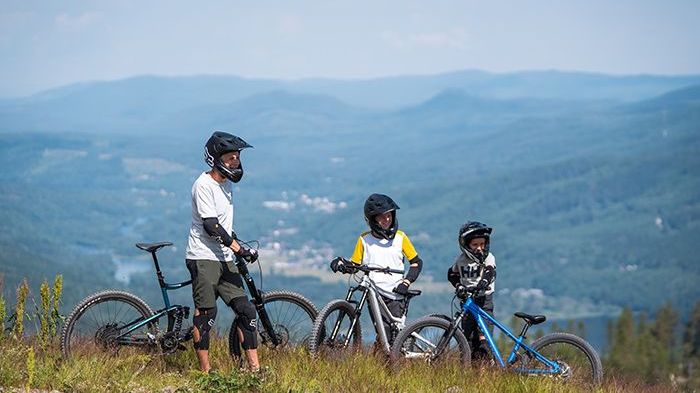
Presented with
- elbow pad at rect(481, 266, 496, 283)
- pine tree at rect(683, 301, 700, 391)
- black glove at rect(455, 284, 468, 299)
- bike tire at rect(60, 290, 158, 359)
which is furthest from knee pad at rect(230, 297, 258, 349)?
pine tree at rect(683, 301, 700, 391)

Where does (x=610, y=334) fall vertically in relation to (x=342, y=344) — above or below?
below

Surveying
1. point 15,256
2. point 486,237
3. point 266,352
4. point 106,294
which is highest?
point 486,237

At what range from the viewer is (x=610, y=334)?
108m

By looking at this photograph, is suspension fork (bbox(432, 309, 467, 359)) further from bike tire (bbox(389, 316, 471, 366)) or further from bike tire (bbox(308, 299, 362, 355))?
bike tire (bbox(308, 299, 362, 355))

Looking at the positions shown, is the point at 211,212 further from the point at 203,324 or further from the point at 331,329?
the point at 331,329

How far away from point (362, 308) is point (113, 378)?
243 cm

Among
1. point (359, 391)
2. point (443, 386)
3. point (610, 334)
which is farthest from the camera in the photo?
point (610, 334)

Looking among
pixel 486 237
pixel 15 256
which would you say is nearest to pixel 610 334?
pixel 486 237

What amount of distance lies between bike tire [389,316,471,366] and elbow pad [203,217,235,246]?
1738mm

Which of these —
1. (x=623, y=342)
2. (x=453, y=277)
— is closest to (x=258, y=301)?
(x=453, y=277)

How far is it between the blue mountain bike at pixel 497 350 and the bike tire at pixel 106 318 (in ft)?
7.17

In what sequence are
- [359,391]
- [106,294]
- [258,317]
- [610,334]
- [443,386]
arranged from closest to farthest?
1. [359,391]
2. [443,386]
3. [106,294]
4. [258,317]
5. [610,334]

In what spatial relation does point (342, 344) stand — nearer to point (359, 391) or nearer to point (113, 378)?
point (359, 391)

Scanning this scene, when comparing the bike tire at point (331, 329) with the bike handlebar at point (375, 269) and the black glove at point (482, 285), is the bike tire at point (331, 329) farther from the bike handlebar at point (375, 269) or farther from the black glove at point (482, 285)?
the black glove at point (482, 285)
